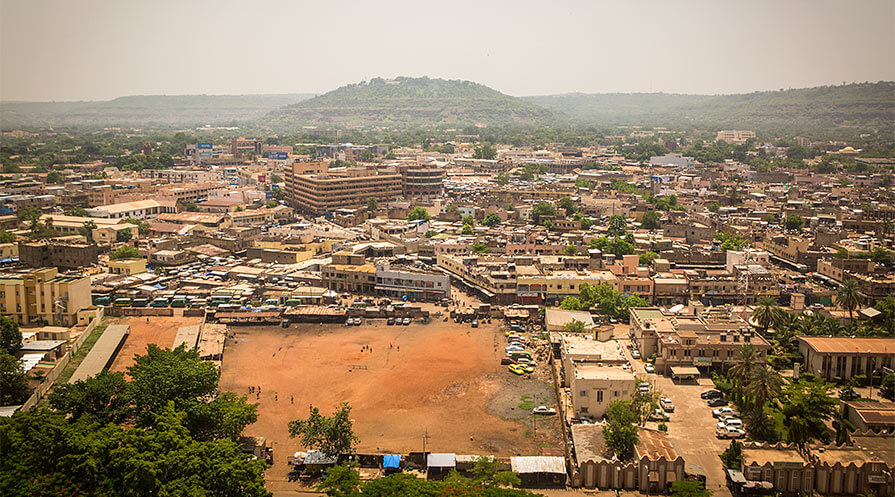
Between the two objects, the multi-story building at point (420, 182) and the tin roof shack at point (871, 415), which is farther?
the multi-story building at point (420, 182)

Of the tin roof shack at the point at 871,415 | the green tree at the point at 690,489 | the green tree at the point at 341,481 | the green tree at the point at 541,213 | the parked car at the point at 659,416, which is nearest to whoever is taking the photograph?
the green tree at the point at 690,489

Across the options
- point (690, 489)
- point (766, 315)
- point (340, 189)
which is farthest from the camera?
point (340, 189)

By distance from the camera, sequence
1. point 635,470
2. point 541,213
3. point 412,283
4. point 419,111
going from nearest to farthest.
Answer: point 635,470 → point 412,283 → point 541,213 → point 419,111

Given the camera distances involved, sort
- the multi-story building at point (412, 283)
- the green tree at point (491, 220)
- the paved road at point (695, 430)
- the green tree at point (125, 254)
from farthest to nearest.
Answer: the green tree at point (491, 220)
the green tree at point (125, 254)
the multi-story building at point (412, 283)
the paved road at point (695, 430)

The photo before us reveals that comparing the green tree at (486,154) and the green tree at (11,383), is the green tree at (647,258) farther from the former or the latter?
the green tree at (486,154)

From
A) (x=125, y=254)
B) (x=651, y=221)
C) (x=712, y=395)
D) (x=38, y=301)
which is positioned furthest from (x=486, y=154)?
(x=712, y=395)

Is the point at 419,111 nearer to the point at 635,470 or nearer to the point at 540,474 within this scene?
the point at 540,474

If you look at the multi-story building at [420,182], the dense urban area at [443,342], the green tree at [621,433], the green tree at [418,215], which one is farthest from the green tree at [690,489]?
the multi-story building at [420,182]

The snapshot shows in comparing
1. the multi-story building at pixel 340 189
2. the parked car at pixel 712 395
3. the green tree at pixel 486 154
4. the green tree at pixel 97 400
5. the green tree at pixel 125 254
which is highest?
the green tree at pixel 486 154
